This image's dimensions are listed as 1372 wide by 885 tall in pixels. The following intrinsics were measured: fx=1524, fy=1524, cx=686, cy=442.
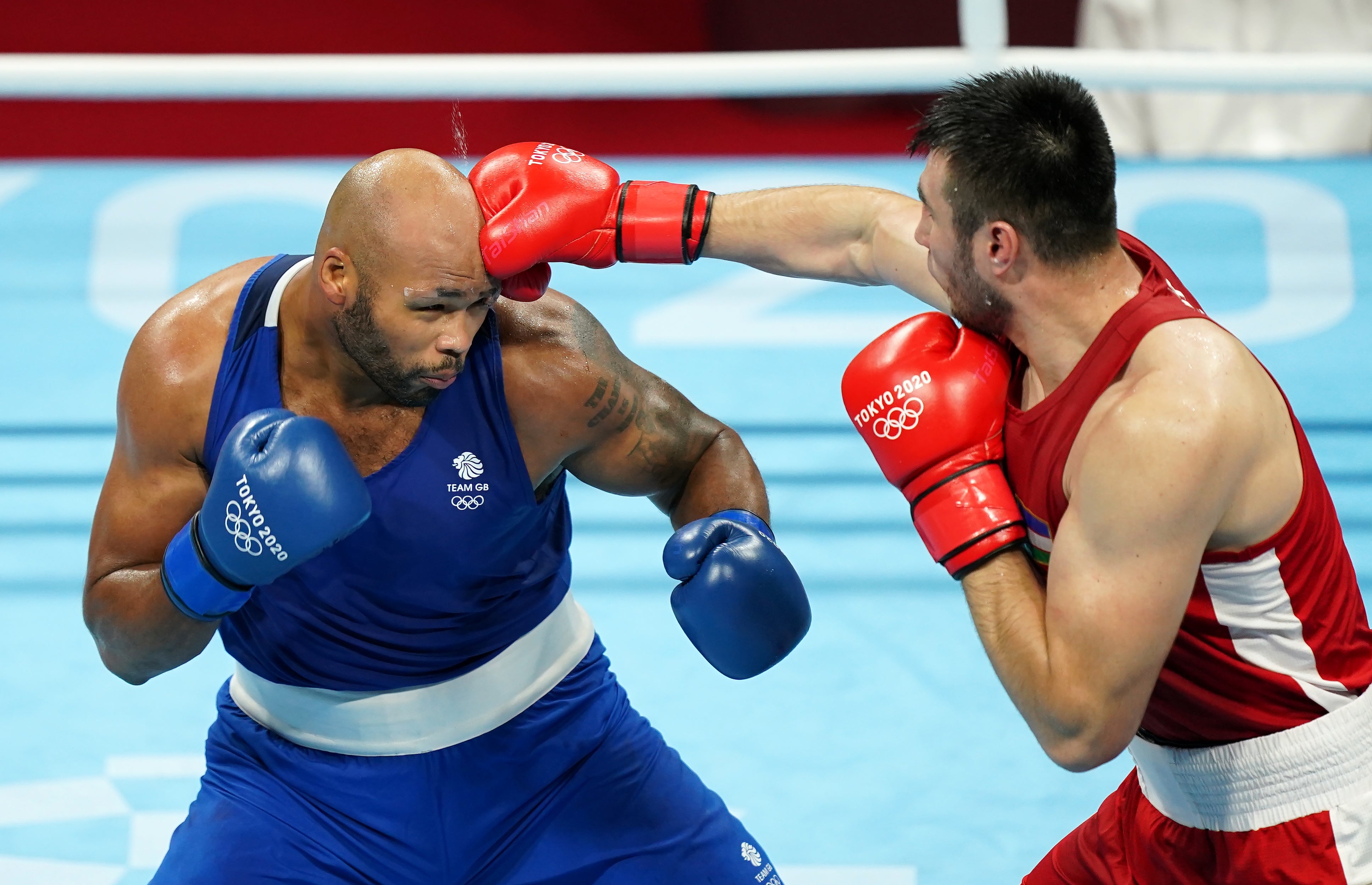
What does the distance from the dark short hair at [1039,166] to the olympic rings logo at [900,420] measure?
27 cm

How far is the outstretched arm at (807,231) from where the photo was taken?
9.63 ft

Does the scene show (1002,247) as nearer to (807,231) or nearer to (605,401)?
(605,401)

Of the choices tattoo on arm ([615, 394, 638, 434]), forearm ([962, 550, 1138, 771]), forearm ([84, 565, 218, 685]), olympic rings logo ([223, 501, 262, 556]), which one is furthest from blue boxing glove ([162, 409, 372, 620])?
forearm ([962, 550, 1138, 771])

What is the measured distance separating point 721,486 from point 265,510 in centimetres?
81

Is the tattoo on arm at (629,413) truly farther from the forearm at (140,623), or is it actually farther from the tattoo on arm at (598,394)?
the forearm at (140,623)

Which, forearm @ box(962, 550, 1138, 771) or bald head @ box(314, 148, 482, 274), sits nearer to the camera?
forearm @ box(962, 550, 1138, 771)

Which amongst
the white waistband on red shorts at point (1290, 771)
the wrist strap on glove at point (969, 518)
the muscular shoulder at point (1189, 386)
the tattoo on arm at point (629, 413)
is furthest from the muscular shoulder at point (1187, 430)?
the tattoo on arm at point (629, 413)

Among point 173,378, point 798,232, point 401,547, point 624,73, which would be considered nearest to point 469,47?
point 624,73

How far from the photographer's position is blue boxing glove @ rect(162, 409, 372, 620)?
88.0 inches

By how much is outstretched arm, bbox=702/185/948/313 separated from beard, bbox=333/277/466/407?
73 cm

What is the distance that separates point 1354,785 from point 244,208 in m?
4.88

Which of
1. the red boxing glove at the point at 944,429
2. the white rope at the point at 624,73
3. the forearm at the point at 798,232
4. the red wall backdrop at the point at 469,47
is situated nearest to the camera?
the red boxing glove at the point at 944,429

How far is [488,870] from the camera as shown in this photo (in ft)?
8.49

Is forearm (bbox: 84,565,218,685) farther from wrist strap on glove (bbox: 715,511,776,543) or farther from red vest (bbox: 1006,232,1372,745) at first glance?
red vest (bbox: 1006,232,1372,745)
